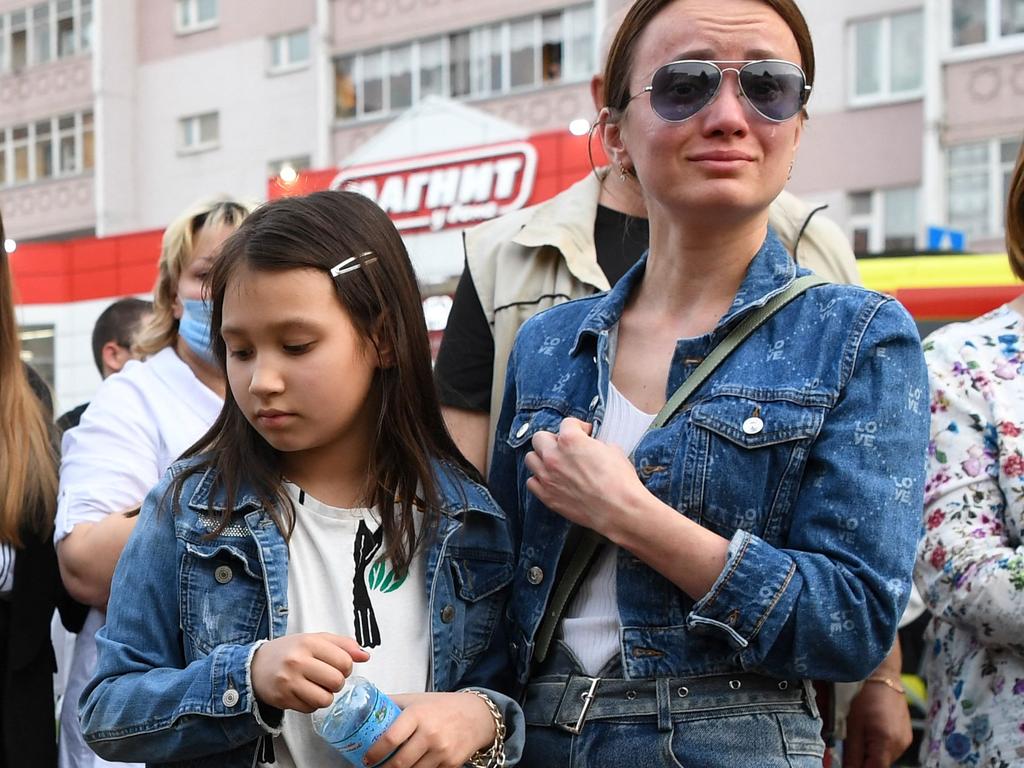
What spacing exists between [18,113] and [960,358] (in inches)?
1369

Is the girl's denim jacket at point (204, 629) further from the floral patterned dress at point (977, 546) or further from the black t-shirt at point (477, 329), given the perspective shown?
the floral patterned dress at point (977, 546)

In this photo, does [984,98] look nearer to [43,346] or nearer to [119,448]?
[43,346]

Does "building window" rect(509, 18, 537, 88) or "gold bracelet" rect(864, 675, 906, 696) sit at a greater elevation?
"building window" rect(509, 18, 537, 88)

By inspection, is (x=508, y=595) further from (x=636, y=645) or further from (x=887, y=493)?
(x=887, y=493)

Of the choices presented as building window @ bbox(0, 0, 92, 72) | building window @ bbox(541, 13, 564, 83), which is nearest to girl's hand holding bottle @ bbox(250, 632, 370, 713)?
building window @ bbox(541, 13, 564, 83)

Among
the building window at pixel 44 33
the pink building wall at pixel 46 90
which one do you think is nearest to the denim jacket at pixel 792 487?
the pink building wall at pixel 46 90

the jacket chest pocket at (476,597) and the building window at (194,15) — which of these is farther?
the building window at (194,15)

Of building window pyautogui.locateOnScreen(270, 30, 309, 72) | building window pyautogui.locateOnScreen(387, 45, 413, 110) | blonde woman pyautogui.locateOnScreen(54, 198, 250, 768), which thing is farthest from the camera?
building window pyautogui.locateOnScreen(270, 30, 309, 72)

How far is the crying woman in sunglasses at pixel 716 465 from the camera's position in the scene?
1.75 m

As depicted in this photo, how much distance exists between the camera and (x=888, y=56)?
69.1ft

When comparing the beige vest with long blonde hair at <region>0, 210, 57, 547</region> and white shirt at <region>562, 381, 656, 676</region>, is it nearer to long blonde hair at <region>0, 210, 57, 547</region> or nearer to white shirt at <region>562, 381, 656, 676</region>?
white shirt at <region>562, 381, 656, 676</region>

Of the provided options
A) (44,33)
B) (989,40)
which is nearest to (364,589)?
(989,40)

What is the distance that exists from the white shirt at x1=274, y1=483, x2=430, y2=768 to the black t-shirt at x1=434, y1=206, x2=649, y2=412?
59 centimetres

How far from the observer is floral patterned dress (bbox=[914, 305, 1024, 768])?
8.11 feet
